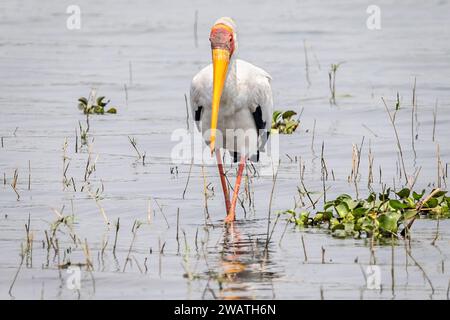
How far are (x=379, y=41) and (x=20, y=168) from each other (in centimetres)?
1051

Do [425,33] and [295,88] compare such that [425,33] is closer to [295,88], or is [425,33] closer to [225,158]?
[295,88]

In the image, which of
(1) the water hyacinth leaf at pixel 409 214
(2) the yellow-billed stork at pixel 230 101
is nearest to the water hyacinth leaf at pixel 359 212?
(1) the water hyacinth leaf at pixel 409 214

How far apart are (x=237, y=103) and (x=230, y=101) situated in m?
0.09

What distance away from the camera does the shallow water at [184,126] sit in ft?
22.3

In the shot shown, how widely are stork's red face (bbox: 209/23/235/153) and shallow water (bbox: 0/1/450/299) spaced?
2.61ft

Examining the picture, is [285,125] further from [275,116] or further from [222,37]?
[222,37]

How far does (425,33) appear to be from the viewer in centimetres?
2016

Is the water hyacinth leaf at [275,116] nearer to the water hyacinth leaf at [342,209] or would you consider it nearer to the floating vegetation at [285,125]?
the floating vegetation at [285,125]

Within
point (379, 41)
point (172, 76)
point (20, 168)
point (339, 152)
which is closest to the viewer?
point (20, 168)

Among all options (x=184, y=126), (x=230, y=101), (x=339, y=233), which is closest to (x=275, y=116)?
(x=184, y=126)

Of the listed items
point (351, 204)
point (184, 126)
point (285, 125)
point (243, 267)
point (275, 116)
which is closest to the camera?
point (243, 267)

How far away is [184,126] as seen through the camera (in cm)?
1276

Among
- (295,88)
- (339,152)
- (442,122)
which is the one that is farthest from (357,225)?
(295,88)

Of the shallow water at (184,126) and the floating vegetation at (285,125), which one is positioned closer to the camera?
the shallow water at (184,126)
